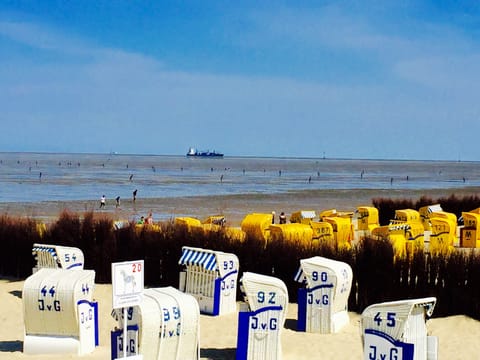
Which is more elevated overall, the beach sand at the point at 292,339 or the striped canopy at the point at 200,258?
the striped canopy at the point at 200,258

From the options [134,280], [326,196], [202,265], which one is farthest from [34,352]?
[326,196]

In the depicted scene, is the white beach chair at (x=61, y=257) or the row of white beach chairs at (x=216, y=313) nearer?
the row of white beach chairs at (x=216, y=313)

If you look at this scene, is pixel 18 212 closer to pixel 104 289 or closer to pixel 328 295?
pixel 104 289

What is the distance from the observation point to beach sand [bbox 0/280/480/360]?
11.7 meters

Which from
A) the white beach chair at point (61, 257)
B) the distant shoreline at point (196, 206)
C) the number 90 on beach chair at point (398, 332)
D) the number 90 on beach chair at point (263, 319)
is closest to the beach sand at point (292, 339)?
the number 90 on beach chair at point (263, 319)

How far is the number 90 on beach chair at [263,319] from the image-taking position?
35.7ft

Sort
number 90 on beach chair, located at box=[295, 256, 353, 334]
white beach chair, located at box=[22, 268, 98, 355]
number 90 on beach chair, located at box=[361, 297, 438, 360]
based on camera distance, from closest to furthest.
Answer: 1. number 90 on beach chair, located at box=[361, 297, 438, 360]
2. white beach chair, located at box=[22, 268, 98, 355]
3. number 90 on beach chair, located at box=[295, 256, 353, 334]

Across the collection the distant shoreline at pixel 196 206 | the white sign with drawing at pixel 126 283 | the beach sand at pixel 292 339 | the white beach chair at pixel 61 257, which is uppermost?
the white sign with drawing at pixel 126 283

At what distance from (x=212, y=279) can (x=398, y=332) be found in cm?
685

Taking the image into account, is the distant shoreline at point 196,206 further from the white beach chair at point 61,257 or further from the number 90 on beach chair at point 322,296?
the number 90 on beach chair at point 322,296

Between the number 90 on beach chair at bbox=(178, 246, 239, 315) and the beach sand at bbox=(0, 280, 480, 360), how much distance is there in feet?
0.96

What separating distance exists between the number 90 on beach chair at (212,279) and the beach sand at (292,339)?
0.29m

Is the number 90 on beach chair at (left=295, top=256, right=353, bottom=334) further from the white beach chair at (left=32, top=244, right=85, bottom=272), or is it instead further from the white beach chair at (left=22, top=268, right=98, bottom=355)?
the white beach chair at (left=32, top=244, right=85, bottom=272)

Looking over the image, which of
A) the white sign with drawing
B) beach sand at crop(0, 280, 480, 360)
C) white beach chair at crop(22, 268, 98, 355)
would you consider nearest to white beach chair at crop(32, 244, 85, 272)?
beach sand at crop(0, 280, 480, 360)
